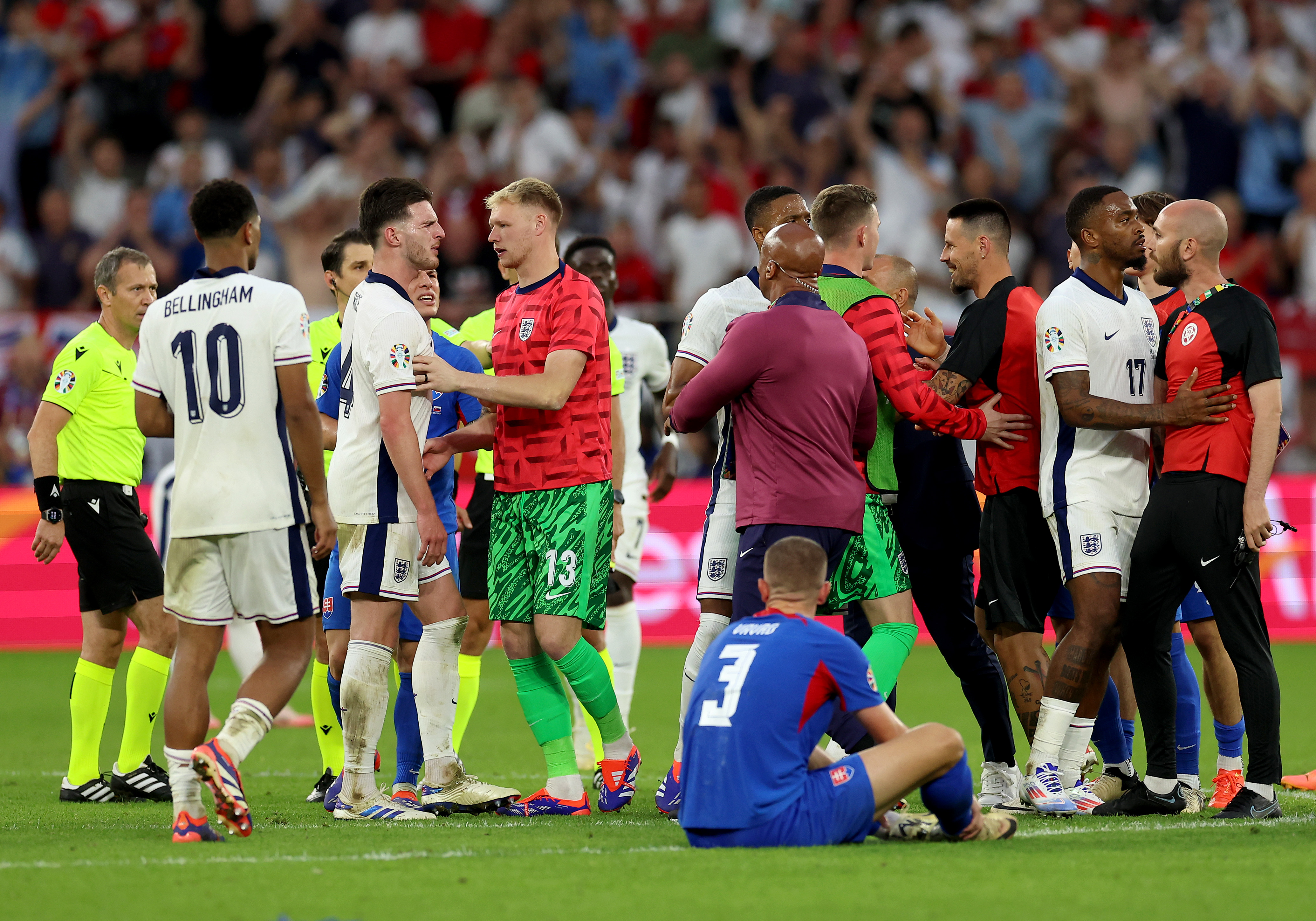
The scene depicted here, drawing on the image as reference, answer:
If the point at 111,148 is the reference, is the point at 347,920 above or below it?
below

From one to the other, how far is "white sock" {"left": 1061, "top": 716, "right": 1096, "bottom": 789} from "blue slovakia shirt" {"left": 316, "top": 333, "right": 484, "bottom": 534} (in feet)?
10.1

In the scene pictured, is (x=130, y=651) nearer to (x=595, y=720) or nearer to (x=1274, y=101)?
(x=595, y=720)

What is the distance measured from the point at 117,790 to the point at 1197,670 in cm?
832

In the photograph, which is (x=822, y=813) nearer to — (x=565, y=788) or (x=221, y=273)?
(x=565, y=788)

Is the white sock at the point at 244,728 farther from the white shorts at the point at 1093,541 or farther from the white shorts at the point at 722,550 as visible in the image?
the white shorts at the point at 1093,541

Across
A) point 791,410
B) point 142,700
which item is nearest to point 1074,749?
point 791,410

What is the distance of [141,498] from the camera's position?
15.0 m

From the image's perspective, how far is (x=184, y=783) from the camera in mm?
6055

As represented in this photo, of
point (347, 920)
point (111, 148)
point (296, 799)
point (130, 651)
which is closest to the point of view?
point (347, 920)

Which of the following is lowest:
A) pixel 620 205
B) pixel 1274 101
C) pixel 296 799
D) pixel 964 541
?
pixel 296 799

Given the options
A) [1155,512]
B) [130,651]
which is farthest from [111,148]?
[1155,512]

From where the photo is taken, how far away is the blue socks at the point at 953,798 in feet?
18.4

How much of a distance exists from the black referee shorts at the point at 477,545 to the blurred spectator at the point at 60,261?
10.0 meters

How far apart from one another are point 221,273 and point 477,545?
2.93 meters
